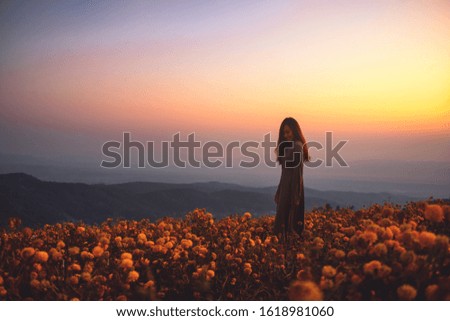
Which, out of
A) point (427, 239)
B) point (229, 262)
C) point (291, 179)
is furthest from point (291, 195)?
point (427, 239)

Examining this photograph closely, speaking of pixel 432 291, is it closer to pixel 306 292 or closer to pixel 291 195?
pixel 306 292

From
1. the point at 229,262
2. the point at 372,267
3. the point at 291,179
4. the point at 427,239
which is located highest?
the point at 291,179

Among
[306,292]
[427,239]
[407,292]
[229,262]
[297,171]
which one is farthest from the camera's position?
[297,171]

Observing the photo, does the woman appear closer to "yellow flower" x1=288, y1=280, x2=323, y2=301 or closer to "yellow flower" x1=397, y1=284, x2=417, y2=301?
"yellow flower" x1=397, y1=284, x2=417, y2=301
